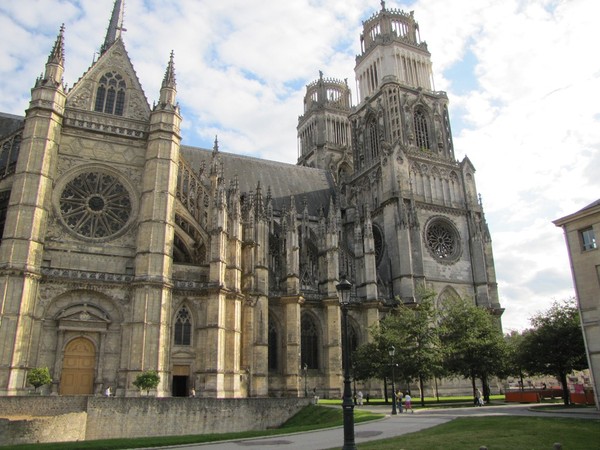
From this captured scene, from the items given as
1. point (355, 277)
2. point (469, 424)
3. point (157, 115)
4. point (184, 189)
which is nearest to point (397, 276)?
point (355, 277)

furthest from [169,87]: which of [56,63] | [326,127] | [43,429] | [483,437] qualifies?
[326,127]

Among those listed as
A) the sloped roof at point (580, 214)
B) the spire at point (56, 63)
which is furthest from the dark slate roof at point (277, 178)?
the sloped roof at point (580, 214)

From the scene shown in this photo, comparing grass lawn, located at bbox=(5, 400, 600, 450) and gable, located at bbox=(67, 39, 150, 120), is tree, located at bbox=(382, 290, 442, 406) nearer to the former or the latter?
grass lawn, located at bbox=(5, 400, 600, 450)

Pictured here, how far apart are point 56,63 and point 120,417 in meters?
23.9

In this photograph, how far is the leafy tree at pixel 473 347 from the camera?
1417 inches

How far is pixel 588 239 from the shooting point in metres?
28.0

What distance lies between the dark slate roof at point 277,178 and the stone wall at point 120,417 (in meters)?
25.7

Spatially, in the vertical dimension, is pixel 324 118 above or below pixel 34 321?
above

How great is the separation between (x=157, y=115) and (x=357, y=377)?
930 inches

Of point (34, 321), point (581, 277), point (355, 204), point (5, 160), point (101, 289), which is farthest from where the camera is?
point (355, 204)

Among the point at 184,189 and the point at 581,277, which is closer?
the point at 581,277

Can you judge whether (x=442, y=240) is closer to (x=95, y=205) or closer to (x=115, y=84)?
(x=95, y=205)

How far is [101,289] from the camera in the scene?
105 feet

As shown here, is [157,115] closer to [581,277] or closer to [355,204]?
[355,204]
